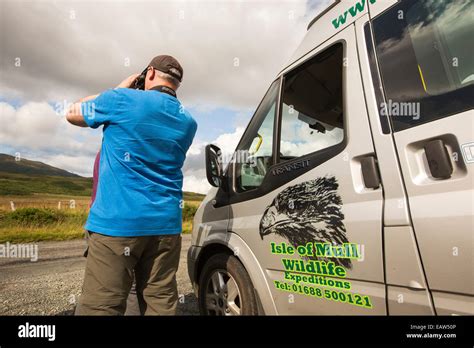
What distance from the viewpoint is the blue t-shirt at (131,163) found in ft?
5.66

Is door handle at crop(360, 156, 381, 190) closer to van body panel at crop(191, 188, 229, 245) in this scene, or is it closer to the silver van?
the silver van

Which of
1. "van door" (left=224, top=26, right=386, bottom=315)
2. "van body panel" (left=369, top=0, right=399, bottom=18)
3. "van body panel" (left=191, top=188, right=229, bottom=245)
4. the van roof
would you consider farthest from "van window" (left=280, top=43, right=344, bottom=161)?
"van body panel" (left=191, top=188, right=229, bottom=245)

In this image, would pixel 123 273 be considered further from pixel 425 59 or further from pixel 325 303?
pixel 425 59

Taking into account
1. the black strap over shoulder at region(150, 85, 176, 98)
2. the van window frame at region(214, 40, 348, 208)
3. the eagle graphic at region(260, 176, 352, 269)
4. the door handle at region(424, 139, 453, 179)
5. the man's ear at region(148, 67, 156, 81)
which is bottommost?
the eagle graphic at region(260, 176, 352, 269)

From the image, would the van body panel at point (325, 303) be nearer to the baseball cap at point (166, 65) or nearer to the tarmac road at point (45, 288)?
the tarmac road at point (45, 288)

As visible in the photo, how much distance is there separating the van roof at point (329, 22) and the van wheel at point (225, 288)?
1695 mm

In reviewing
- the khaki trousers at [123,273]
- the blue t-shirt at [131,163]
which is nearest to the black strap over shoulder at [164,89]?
the blue t-shirt at [131,163]

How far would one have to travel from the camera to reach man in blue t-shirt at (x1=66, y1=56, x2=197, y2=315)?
1.69 meters

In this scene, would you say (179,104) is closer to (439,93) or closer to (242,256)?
(242,256)

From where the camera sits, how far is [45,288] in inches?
195

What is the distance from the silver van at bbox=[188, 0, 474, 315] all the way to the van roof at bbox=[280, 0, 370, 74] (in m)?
0.01

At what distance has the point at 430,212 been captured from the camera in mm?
1282
